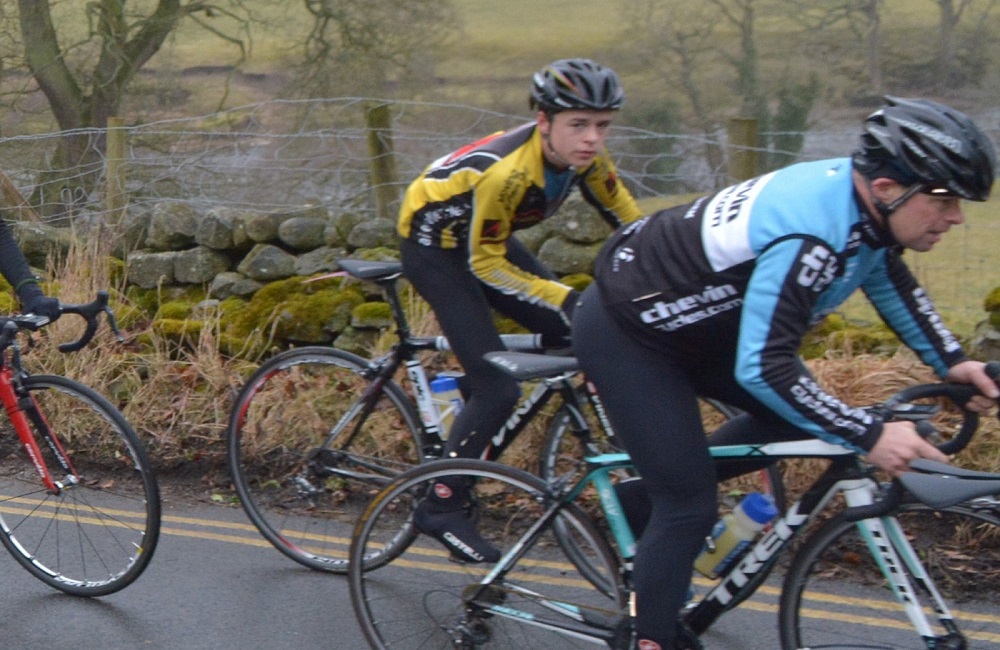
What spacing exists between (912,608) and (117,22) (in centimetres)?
1714

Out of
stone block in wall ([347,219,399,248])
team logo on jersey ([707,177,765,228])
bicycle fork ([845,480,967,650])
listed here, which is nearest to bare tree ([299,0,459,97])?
stone block in wall ([347,219,399,248])

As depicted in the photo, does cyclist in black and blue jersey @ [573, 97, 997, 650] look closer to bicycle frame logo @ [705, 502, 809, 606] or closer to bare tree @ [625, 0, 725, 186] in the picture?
bicycle frame logo @ [705, 502, 809, 606]

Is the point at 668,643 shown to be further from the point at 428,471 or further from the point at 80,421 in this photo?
the point at 80,421

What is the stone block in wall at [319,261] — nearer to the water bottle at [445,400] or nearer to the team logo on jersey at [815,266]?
the water bottle at [445,400]

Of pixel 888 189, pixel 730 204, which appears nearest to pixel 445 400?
pixel 730 204

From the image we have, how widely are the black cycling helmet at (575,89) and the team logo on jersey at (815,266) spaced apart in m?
1.43

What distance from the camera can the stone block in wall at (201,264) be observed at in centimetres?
788

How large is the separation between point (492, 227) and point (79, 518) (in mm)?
2249

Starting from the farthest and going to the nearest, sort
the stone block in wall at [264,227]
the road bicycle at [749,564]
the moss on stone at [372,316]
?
the stone block in wall at [264,227] → the moss on stone at [372,316] → the road bicycle at [749,564]

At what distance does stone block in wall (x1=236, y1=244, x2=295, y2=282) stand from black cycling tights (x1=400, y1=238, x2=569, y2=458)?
11.0ft

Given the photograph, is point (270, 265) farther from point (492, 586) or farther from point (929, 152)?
point (929, 152)

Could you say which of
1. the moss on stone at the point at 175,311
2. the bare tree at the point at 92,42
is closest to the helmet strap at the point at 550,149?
the moss on stone at the point at 175,311

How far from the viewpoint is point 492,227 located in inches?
163

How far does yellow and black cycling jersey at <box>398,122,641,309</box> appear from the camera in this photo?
4082 millimetres
